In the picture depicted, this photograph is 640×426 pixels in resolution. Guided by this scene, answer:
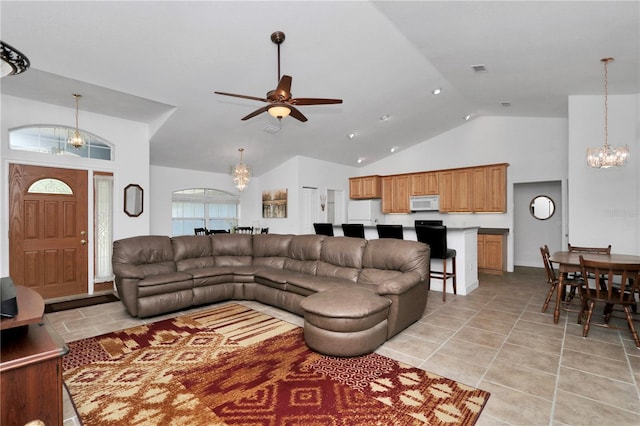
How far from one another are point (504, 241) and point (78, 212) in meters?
8.31

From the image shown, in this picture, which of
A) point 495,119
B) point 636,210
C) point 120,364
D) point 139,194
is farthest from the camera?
point 495,119

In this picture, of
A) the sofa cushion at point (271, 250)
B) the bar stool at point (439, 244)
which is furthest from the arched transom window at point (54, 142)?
the bar stool at point (439, 244)

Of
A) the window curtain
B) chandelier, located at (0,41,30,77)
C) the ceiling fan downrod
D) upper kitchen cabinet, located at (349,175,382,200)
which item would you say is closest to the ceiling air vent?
the ceiling fan downrod

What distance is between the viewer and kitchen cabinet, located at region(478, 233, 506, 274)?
6.53 m

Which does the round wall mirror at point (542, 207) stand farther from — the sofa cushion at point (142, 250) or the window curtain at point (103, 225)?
the window curtain at point (103, 225)

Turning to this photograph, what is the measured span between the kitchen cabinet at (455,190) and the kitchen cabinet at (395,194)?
0.95 meters

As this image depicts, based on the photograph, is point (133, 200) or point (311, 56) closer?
point (311, 56)

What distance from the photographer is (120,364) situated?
8.59 feet

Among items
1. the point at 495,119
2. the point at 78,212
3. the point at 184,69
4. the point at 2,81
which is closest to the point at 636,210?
the point at 495,119

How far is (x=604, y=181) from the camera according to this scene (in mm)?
4586

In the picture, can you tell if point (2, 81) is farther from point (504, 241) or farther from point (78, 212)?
point (504, 241)

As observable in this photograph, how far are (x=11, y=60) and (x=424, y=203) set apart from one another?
7798 millimetres

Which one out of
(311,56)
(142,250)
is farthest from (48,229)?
(311,56)

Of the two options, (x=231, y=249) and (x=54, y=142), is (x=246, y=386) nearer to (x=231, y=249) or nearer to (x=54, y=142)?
(x=231, y=249)
